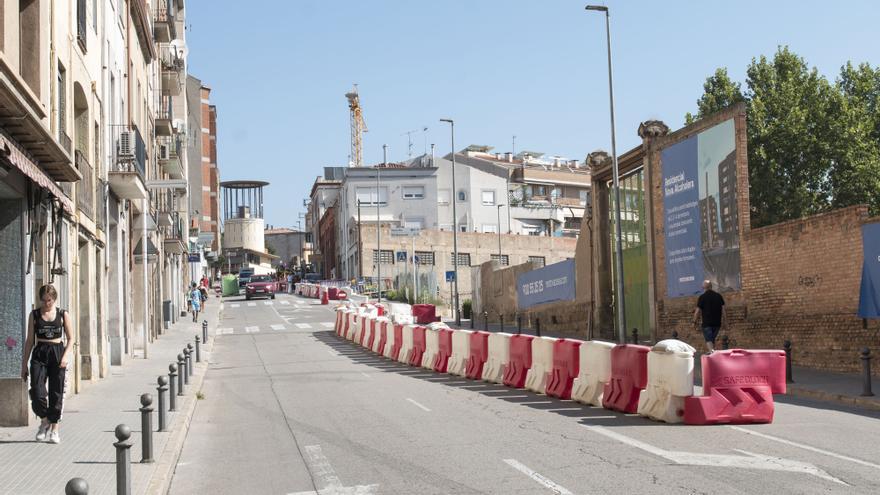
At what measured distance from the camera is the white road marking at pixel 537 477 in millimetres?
8493

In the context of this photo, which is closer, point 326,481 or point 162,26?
point 326,481

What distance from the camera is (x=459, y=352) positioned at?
21609 millimetres

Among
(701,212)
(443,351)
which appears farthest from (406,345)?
(701,212)

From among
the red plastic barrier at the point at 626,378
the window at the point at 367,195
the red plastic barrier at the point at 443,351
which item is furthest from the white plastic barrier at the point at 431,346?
the window at the point at 367,195

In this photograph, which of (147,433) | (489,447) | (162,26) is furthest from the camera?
(162,26)

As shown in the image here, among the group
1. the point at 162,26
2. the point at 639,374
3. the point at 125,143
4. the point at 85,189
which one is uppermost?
the point at 162,26

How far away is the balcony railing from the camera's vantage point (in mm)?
19547

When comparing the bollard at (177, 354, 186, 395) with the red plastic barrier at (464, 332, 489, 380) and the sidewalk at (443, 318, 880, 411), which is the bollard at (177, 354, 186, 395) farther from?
the sidewalk at (443, 318, 880, 411)

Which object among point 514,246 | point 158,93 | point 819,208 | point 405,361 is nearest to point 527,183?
point 514,246

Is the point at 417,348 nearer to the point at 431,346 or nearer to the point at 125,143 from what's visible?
the point at 431,346

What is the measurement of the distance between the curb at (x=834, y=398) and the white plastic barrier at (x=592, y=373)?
145 inches

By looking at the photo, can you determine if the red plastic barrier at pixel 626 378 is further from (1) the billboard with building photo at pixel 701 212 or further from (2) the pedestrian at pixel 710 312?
(1) the billboard with building photo at pixel 701 212

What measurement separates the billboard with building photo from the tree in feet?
82.4

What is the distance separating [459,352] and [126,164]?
1094 centimetres
